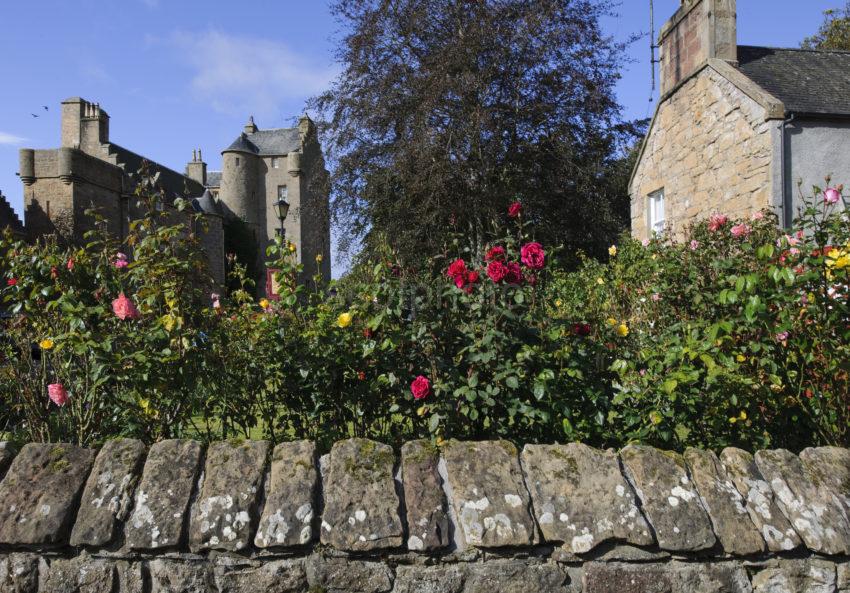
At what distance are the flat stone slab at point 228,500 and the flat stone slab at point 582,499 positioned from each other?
887 millimetres

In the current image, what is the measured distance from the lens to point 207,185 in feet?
195

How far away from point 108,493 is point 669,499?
70.1 inches

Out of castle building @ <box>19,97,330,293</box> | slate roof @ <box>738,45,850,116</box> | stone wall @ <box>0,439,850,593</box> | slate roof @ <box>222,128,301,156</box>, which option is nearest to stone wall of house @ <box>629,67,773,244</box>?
slate roof @ <box>738,45,850,116</box>

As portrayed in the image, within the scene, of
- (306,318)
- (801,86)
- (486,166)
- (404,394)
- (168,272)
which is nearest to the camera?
(404,394)

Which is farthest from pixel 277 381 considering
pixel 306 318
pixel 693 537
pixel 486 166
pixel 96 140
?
pixel 96 140

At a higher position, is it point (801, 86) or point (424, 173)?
point (801, 86)

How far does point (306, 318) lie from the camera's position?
Answer: 353 centimetres

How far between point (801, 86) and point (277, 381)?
11.4m

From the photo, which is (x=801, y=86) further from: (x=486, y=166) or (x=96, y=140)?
(x=96, y=140)

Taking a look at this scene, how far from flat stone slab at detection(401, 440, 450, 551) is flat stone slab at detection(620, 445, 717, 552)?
634 millimetres

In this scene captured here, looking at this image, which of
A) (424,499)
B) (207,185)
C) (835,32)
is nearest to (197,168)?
(207,185)

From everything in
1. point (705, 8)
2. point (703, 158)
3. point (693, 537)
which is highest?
point (705, 8)

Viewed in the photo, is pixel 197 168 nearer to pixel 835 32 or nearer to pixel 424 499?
pixel 835 32

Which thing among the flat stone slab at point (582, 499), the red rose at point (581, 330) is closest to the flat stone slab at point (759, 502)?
the flat stone slab at point (582, 499)
